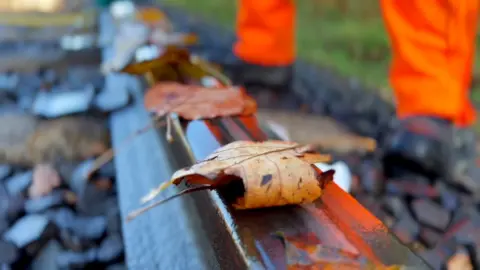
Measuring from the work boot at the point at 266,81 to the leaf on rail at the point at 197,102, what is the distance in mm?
1275

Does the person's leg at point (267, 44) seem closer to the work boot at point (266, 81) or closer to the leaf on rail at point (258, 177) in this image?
the work boot at point (266, 81)

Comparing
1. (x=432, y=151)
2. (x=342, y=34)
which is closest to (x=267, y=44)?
(x=432, y=151)

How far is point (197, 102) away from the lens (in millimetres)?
1180

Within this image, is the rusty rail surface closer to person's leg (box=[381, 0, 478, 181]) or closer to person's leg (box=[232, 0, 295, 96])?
person's leg (box=[381, 0, 478, 181])

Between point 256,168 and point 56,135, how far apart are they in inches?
42.2

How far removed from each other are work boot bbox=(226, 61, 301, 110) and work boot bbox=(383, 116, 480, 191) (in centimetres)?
87

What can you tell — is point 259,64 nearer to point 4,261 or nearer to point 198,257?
point 4,261

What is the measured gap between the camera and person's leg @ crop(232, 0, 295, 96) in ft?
9.16

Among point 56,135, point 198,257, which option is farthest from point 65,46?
point 198,257

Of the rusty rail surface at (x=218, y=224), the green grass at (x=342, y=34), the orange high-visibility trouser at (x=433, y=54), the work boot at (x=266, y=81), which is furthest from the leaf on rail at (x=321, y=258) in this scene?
the green grass at (x=342, y=34)

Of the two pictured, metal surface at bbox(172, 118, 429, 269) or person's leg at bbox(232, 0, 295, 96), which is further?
person's leg at bbox(232, 0, 295, 96)

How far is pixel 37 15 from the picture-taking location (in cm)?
420

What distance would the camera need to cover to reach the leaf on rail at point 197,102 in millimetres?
1119

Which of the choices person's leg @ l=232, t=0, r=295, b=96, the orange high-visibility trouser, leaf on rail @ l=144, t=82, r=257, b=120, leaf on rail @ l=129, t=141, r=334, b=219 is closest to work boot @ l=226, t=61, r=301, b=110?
person's leg @ l=232, t=0, r=295, b=96
